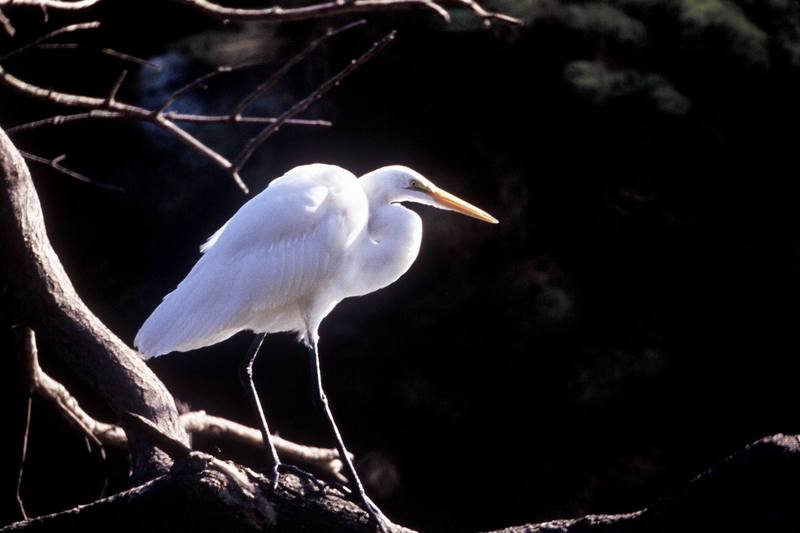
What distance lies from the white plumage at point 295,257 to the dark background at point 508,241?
3.98 feet

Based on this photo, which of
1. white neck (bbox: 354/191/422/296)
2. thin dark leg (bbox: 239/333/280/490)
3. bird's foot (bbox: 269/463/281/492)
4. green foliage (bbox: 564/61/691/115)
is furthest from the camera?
green foliage (bbox: 564/61/691/115)

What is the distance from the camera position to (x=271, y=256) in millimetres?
2191

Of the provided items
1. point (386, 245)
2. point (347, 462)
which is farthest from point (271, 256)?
point (347, 462)

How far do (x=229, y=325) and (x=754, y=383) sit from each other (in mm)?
2156

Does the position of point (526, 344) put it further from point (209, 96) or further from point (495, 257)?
point (209, 96)

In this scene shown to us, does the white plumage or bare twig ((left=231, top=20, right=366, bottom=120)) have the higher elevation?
bare twig ((left=231, top=20, right=366, bottom=120))

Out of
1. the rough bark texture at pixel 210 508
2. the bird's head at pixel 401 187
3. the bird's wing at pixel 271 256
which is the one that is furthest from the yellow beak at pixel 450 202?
the rough bark texture at pixel 210 508

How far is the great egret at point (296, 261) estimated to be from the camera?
6.93 feet

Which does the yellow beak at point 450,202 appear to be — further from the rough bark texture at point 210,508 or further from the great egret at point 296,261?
the rough bark texture at point 210,508

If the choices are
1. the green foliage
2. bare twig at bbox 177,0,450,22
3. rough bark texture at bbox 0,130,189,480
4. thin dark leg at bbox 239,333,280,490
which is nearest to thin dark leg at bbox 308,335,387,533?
thin dark leg at bbox 239,333,280,490

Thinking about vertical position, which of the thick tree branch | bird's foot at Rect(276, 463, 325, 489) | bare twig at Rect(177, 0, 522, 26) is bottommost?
bird's foot at Rect(276, 463, 325, 489)

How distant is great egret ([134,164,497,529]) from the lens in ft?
6.93

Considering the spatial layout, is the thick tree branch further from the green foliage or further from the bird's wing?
the green foliage

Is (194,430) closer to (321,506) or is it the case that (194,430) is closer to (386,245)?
(386,245)
